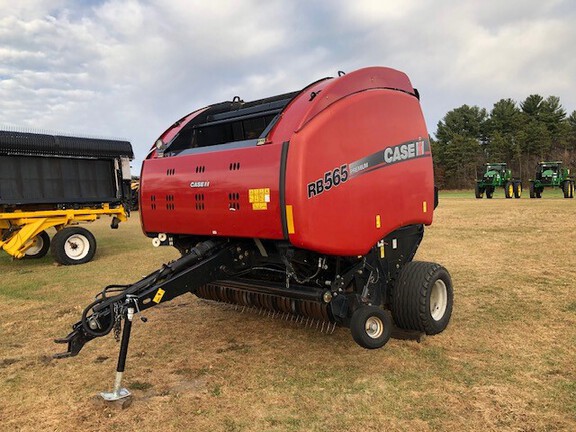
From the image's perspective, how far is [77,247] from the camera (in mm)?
9953

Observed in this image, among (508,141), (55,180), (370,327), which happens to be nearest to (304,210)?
(370,327)

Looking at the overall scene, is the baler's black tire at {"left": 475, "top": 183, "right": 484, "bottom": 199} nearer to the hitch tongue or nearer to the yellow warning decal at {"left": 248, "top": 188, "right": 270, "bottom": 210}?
the yellow warning decal at {"left": 248, "top": 188, "right": 270, "bottom": 210}

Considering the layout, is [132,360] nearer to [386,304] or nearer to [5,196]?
[386,304]

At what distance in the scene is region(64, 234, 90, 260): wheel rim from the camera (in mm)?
9758

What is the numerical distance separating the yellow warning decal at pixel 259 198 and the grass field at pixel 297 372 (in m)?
1.37

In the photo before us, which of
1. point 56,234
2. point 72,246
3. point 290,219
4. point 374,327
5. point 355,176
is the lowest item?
point 374,327

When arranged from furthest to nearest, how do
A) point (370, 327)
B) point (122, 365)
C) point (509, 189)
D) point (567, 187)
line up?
point (509, 189), point (567, 187), point (370, 327), point (122, 365)

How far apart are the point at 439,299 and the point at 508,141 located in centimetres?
6098

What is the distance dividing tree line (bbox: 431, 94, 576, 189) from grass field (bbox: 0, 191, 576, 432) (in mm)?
55697

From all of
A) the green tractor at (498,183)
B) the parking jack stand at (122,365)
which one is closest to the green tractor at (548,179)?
the green tractor at (498,183)

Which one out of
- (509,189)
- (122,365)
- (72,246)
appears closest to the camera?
(122,365)

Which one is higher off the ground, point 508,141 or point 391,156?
point 508,141

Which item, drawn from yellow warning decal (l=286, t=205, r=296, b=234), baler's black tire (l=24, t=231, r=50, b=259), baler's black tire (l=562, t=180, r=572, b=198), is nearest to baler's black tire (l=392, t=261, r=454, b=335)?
yellow warning decal (l=286, t=205, r=296, b=234)

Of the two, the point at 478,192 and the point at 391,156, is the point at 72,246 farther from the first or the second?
the point at 478,192
